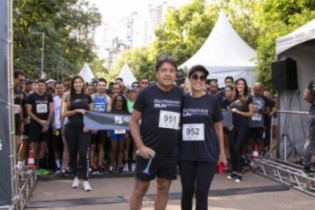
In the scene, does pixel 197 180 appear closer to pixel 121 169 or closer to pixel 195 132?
pixel 195 132

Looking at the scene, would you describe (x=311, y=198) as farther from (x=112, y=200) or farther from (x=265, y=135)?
(x=265, y=135)

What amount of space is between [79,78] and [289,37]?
4.72 metres

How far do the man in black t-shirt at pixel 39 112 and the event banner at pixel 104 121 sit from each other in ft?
3.99

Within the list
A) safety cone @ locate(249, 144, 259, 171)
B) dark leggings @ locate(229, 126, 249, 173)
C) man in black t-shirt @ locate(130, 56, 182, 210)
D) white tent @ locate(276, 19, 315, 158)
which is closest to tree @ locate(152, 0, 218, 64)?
white tent @ locate(276, 19, 315, 158)

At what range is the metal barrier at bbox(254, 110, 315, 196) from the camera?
852 centimetres

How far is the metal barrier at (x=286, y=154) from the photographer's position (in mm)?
8523

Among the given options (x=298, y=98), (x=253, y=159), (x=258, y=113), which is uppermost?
(x=298, y=98)

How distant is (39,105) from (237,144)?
13.3 ft

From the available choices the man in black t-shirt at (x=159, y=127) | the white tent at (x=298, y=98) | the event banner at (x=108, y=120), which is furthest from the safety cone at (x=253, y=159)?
the man in black t-shirt at (x=159, y=127)

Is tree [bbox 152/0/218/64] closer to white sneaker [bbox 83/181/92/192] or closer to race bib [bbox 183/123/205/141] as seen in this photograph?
white sneaker [bbox 83/181/92/192]

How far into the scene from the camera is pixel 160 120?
4.61 metres

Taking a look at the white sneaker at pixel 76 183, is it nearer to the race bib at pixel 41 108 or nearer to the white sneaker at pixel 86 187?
the white sneaker at pixel 86 187

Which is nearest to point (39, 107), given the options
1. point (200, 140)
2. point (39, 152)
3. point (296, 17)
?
point (39, 152)

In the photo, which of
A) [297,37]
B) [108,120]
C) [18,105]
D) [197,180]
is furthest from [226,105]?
[197,180]
